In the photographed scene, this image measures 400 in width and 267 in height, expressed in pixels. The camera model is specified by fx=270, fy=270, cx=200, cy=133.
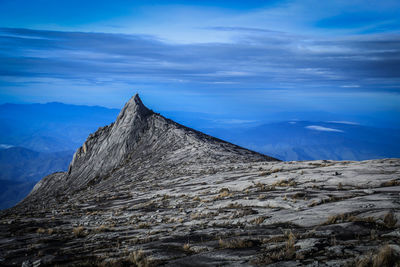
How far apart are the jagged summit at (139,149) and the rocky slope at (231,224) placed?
10.6 meters

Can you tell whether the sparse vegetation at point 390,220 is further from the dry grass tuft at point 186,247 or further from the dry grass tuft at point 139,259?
the dry grass tuft at point 139,259

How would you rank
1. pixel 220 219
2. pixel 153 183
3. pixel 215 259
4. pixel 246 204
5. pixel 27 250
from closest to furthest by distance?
1. pixel 215 259
2. pixel 27 250
3. pixel 220 219
4. pixel 246 204
5. pixel 153 183

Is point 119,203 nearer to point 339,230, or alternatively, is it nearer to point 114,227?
point 114,227

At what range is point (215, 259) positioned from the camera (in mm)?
9414

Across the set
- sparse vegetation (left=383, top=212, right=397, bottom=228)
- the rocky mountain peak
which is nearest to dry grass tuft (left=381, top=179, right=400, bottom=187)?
sparse vegetation (left=383, top=212, right=397, bottom=228)

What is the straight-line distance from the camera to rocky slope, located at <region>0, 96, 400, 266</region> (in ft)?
30.9

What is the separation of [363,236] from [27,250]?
14.3 m

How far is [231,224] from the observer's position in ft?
45.0

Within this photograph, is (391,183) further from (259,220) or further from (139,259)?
(139,259)

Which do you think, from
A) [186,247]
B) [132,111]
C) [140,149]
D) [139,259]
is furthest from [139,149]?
[139,259]

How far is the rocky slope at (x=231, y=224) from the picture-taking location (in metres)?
9.41

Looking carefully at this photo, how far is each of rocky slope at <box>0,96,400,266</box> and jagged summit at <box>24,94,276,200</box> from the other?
10642mm

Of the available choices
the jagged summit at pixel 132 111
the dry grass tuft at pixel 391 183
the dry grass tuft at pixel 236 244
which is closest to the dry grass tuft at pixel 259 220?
the dry grass tuft at pixel 236 244

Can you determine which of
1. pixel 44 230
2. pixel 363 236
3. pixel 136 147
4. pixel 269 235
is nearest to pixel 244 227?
pixel 269 235
